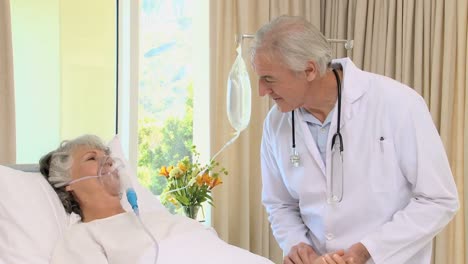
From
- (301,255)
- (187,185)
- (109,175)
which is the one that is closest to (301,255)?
(301,255)

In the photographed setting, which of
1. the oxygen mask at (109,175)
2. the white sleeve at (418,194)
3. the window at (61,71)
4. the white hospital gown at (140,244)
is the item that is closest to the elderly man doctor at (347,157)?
the white sleeve at (418,194)

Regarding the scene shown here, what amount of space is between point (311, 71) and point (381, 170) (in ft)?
1.24

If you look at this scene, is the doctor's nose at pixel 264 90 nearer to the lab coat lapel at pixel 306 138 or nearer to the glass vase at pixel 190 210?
the lab coat lapel at pixel 306 138

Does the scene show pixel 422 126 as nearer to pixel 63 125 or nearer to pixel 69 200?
pixel 69 200

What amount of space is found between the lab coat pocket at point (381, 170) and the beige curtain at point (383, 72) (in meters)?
1.63

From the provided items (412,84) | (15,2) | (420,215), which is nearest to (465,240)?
(412,84)

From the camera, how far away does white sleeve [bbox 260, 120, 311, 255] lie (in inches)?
77.9

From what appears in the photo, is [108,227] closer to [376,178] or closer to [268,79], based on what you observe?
[268,79]

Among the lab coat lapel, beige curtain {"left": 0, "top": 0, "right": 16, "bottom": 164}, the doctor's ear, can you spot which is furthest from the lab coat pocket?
beige curtain {"left": 0, "top": 0, "right": 16, "bottom": 164}

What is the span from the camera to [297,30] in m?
1.68

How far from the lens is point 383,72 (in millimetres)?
3578

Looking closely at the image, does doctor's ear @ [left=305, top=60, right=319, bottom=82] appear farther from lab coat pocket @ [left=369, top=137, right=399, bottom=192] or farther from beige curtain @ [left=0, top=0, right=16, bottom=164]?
beige curtain @ [left=0, top=0, right=16, bottom=164]

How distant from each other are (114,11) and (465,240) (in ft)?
7.65

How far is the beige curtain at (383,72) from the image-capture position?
10.6ft
